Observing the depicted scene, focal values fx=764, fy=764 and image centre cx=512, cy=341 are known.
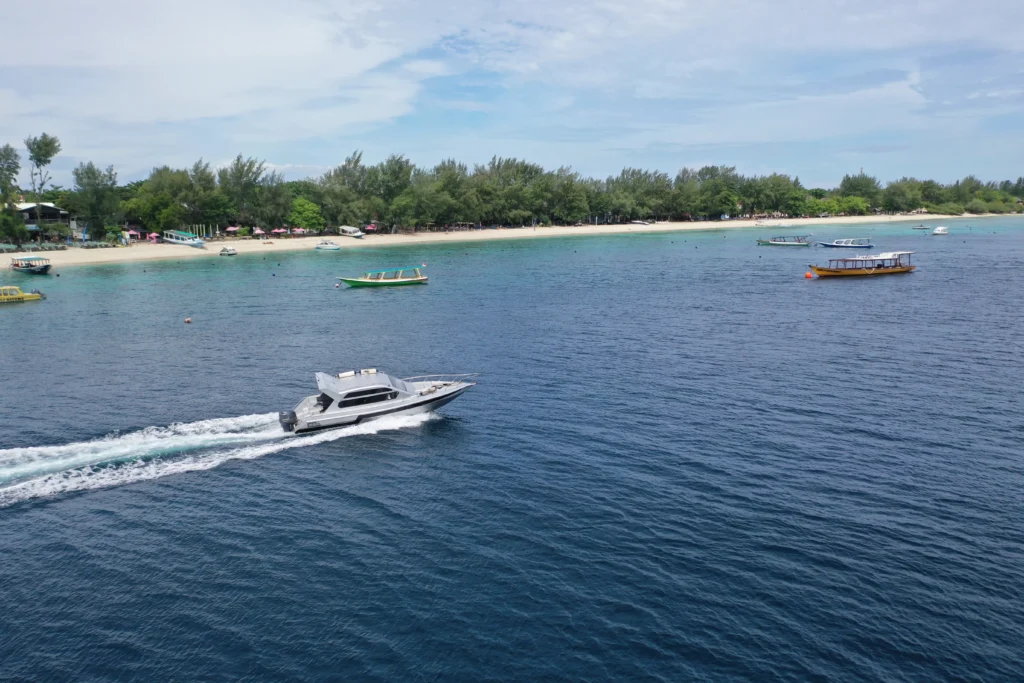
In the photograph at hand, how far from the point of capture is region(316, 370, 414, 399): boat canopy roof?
169ft

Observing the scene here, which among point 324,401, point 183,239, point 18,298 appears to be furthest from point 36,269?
point 324,401

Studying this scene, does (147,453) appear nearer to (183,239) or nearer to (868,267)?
(868,267)

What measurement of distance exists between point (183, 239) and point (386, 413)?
15905cm

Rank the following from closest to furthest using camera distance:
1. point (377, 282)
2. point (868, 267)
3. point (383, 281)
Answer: point (377, 282), point (383, 281), point (868, 267)

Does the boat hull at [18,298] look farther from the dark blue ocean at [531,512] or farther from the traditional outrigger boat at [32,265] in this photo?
the dark blue ocean at [531,512]

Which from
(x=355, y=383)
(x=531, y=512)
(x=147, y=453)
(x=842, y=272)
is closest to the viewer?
(x=531, y=512)

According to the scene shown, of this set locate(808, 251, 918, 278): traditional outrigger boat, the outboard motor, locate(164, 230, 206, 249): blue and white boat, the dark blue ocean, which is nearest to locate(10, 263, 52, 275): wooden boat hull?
locate(164, 230, 206, 249): blue and white boat

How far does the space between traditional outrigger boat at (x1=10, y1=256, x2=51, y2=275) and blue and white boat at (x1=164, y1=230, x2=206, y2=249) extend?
124 feet

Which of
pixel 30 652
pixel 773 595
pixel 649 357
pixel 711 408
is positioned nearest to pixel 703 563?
pixel 773 595

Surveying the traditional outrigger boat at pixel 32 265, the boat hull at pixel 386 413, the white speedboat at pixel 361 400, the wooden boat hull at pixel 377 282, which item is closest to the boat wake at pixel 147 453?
the boat hull at pixel 386 413

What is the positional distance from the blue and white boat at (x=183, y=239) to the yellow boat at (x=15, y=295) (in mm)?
71953

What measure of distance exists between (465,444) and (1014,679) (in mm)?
30612

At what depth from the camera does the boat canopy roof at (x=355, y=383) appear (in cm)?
5141

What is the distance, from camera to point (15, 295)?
11506cm
